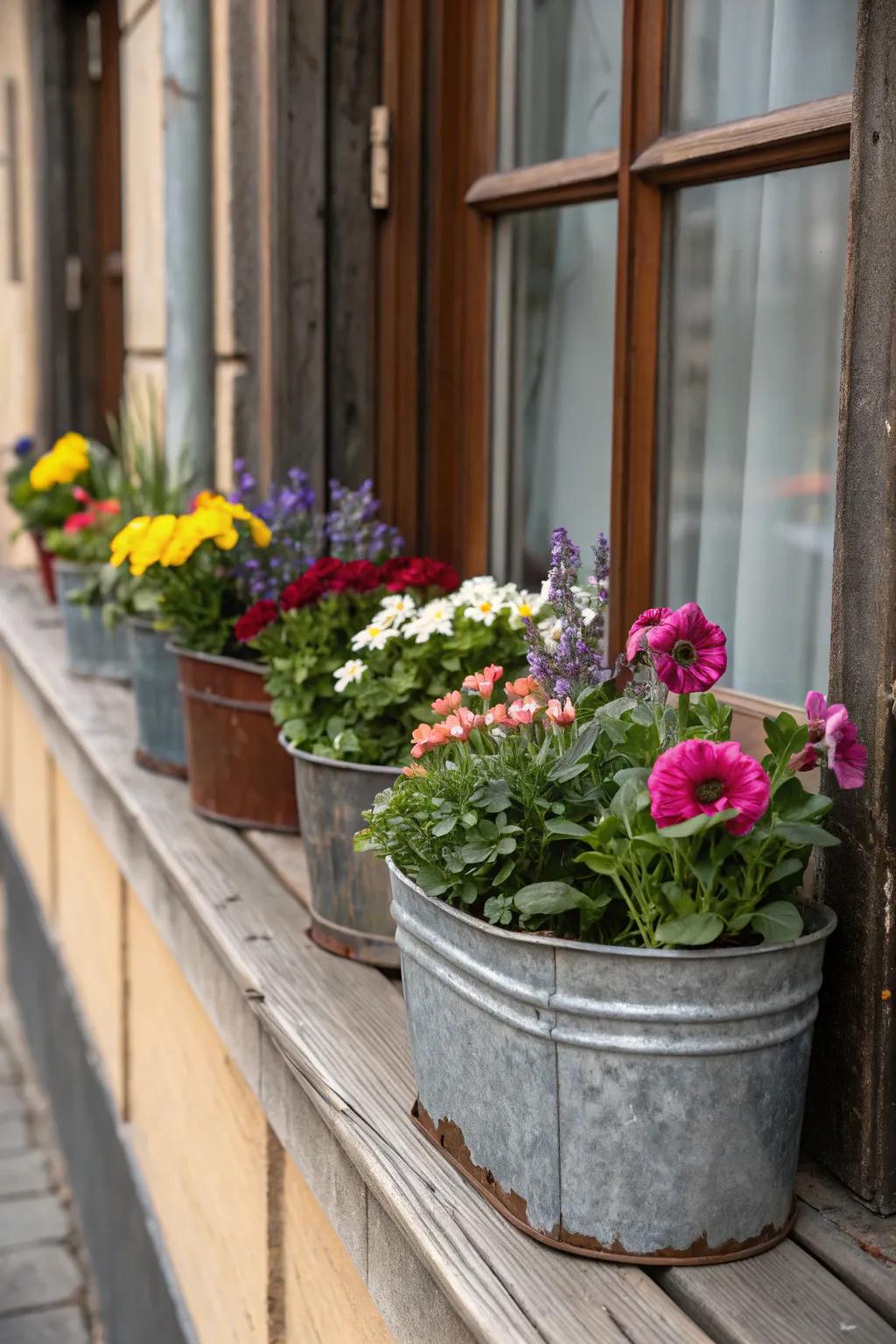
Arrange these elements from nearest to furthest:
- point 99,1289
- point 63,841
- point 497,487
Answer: point 497,487 < point 99,1289 < point 63,841

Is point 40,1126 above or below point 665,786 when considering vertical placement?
below

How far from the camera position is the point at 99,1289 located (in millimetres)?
3279

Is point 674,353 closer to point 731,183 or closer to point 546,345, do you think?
point 731,183

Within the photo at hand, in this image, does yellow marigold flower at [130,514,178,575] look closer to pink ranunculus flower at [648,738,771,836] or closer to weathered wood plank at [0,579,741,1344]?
weathered wood plank at [0,579,741,1344]

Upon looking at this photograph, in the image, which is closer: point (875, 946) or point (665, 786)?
point (665, 786)

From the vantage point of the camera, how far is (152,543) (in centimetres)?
A: 214

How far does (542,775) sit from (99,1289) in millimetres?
2620

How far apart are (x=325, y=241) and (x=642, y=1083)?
1687mm

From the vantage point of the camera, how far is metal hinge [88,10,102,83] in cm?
448

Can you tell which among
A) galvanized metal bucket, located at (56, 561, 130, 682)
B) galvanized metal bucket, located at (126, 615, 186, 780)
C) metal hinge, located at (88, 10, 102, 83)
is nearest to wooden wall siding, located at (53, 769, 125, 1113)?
galvanized metal bucket, located at (56, 561, 130, 682)

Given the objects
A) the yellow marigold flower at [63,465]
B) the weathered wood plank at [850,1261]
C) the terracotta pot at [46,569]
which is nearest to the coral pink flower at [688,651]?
the weathered wood plank at [850,1261]

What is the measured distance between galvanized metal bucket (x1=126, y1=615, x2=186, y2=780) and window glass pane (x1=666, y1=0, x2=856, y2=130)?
1.23 m

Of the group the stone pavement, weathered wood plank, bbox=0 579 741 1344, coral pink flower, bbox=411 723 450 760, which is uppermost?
coral pink flower, bbox=411 723 450 760

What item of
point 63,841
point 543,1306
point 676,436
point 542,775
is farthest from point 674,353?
point 63,841
